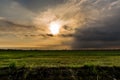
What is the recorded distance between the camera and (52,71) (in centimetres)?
2173

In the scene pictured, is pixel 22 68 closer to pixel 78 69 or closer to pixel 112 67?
pixel 78 69

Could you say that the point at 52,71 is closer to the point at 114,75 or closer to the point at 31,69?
the point at 31,69

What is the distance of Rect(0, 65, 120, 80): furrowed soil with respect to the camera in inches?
837

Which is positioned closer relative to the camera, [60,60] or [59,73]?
[59,73]

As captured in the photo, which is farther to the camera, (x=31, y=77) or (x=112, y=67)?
(x=112, y=67)

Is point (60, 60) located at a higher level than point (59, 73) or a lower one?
higher

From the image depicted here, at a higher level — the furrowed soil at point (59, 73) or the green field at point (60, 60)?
the green field at point (60, 60)

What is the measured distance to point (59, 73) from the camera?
2156 cm

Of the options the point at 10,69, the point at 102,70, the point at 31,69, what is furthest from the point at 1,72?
the point at 102,70

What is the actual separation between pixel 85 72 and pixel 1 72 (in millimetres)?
7282

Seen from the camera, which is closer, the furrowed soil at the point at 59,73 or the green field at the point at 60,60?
the furrowed soil at the point at 59,73

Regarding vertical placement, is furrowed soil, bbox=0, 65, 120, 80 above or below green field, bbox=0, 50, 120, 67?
below

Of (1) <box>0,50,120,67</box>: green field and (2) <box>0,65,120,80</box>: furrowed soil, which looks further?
(1) <box>0,50,120,67</box>: green field

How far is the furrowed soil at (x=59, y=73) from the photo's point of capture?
69.8 ft
